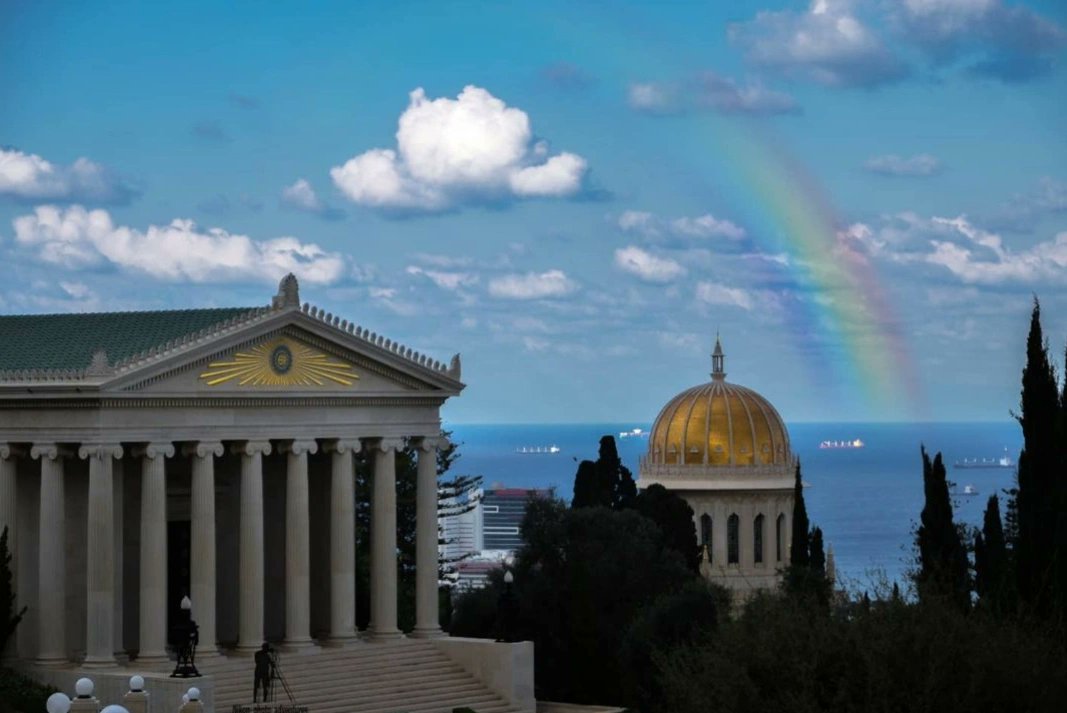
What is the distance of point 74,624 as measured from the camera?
178ft

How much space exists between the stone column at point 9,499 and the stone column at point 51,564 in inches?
27.9

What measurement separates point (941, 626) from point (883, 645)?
1334mm

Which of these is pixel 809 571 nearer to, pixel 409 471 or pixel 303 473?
pixel 303 473

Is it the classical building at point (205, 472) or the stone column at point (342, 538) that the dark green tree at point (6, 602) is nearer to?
the classical building at point (205, 472)

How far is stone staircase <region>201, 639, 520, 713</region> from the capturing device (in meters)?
53.8

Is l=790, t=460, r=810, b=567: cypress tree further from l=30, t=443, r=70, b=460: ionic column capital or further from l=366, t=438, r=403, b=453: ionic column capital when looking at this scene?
l=30, t=443, r=70, b=460: ionic column capital

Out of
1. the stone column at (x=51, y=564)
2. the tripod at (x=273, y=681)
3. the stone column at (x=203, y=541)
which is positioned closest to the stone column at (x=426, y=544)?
the tripod at (x=273, y=681)

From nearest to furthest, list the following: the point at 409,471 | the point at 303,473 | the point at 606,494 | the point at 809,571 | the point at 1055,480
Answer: the point at 1055,480 < the point at 303,473 < the point at 809,571 < the point at 606,494 < the point at 409,471

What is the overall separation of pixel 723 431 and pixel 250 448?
144ft

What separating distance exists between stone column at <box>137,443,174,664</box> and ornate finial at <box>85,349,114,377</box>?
7.13ft

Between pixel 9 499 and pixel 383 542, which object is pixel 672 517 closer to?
pixel 383 542

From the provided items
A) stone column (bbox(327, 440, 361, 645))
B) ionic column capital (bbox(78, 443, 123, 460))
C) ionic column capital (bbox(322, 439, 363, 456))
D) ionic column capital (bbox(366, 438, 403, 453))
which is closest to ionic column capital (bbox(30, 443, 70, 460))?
ionic column capital (bbox(78, 443, 123, 460))

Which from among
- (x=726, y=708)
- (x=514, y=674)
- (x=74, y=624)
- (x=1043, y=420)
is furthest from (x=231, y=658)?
(x=1043, y=420)

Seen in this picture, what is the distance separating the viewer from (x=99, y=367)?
52.5 metres
